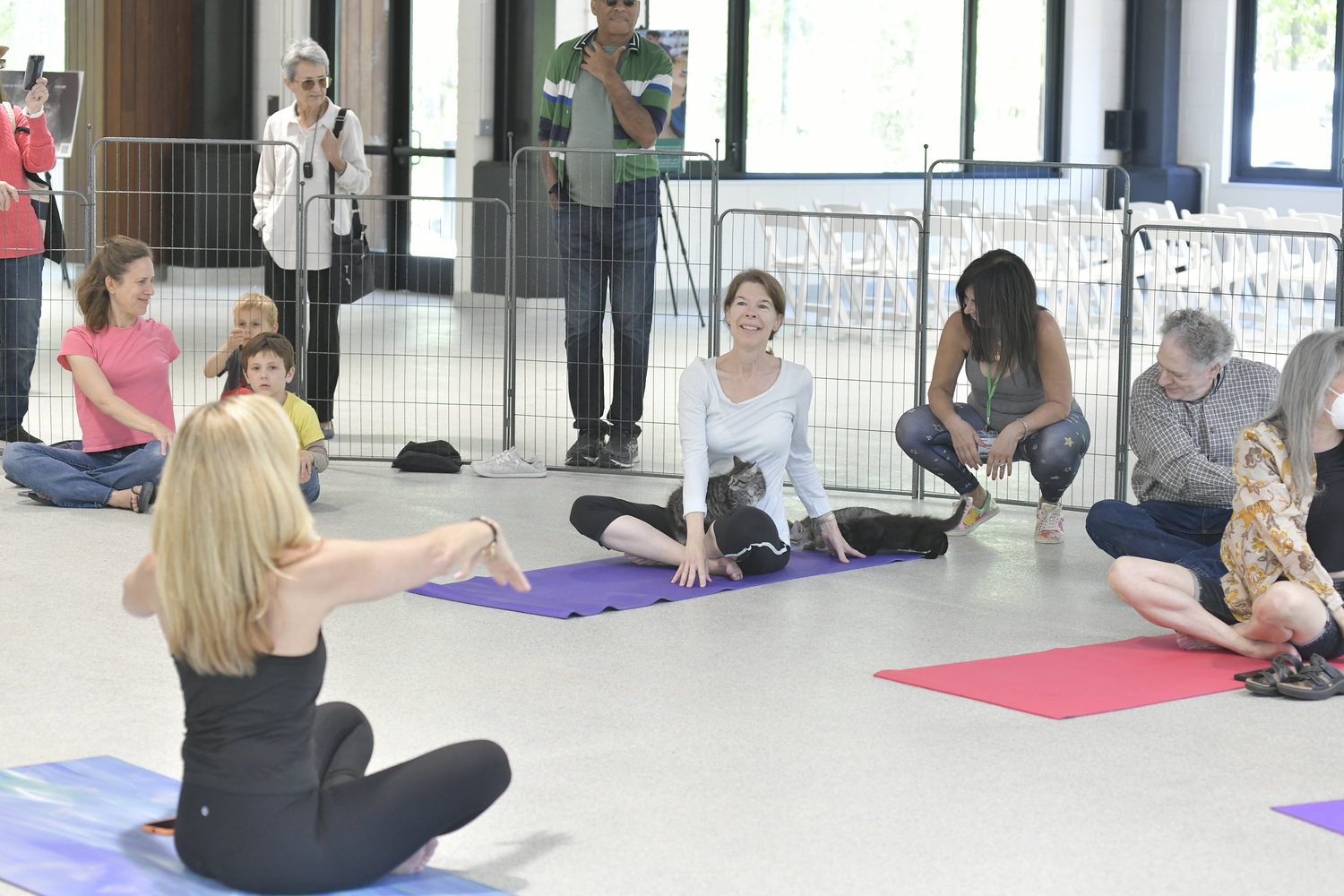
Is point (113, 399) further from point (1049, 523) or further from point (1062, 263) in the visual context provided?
point (1062, 263)

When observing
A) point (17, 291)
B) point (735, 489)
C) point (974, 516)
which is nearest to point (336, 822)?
point (735, 489)

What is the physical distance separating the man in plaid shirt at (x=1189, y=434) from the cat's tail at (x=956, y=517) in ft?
1.91

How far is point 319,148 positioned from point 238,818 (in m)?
4.57

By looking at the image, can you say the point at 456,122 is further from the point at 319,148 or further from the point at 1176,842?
the point at 1176,842

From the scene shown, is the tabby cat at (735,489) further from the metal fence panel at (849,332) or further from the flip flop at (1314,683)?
the flip flop at (1314,683)

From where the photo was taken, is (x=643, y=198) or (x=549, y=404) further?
(x=549, y=404)

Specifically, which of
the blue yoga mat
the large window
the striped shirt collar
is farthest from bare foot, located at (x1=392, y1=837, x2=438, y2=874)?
the large window

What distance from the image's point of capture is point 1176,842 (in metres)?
2.64

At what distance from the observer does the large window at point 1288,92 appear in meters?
15.0

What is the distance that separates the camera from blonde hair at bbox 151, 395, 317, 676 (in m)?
2.17

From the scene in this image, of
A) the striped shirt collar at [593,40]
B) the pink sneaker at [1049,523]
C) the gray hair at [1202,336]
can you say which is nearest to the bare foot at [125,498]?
the striped shirt collar at [593,40]

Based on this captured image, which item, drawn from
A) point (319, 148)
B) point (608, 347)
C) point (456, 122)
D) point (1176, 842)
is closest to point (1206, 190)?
point (456, 122)

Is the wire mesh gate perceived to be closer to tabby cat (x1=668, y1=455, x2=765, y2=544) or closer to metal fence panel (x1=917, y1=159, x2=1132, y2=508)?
metal fence panel (x1=917, y1=159, x2=1132, y2=508)

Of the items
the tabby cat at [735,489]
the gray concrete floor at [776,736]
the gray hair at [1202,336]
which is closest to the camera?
the gray concrete floor at [776,736]
